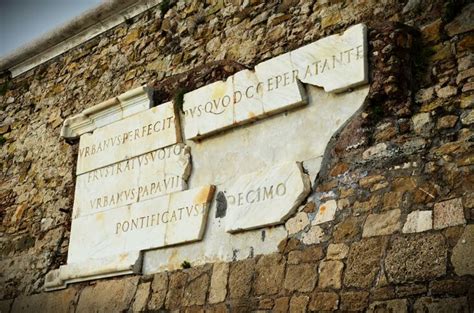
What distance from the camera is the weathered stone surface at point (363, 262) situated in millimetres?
4598

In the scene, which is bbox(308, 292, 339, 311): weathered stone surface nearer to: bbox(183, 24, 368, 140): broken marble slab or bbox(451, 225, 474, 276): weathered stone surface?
bbox(451, 225, 474, 276): weathered stone surface

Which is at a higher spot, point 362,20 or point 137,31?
point 137,31

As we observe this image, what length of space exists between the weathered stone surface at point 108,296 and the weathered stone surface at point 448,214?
2671mm

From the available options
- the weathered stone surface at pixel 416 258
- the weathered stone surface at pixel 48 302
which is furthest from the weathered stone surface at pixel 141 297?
the weathered stone surface at pixel 416 258

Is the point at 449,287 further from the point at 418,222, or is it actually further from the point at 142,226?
the point at 142,226

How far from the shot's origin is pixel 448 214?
4.39 metres

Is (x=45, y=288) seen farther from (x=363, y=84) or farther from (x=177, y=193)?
(x=363, y=84)

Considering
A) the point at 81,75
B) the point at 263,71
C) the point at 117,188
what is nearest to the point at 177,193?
the point at 117,188

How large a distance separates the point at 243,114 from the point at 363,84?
1.05 metres

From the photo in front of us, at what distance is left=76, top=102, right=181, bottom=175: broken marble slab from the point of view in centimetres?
641

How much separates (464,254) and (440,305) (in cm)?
30

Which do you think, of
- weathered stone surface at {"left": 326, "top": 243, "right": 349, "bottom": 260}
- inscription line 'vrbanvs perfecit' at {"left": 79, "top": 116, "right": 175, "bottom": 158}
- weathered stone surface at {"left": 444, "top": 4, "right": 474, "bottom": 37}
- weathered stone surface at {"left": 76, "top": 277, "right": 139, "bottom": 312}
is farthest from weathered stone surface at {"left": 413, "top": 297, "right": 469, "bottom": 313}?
inscription line 'vrbanvs perfecit' at {"left": 79, "top": 116, "right": 175, "bottom": 158}

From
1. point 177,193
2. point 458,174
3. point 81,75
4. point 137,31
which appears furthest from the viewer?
point 81,75

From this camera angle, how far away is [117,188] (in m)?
6.68
